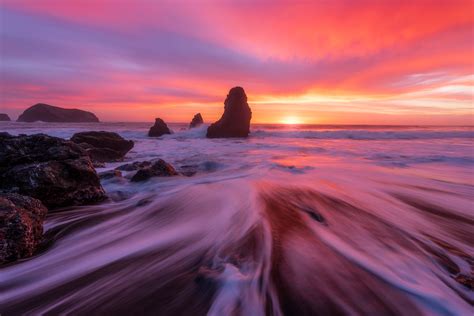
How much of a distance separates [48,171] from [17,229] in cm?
177

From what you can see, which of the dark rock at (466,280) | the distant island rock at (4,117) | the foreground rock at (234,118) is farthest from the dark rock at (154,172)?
the distant island rock at (4,117)

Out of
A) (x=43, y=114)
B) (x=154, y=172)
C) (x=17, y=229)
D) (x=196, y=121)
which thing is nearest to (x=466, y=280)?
(x=17, y=229)

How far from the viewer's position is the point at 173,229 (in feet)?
12.5

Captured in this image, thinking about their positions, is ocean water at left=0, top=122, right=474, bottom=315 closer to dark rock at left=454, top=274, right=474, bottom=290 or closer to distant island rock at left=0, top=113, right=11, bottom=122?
dark rock at left=454, top=274, right=474, bottom=290

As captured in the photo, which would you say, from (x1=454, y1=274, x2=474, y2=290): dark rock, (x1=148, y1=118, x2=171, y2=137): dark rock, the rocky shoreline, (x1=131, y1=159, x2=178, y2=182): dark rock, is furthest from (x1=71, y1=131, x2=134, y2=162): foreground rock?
(x1=148, y1=118, x2=171, y2=137): dark rock

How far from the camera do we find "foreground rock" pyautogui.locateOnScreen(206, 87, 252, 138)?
3130 cm

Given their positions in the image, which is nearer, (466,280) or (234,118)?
(466,280)

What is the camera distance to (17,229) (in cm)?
289

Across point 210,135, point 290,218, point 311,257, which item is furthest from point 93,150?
point 210,135

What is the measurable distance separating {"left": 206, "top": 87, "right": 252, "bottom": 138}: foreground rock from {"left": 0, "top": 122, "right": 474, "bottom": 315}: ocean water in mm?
25882

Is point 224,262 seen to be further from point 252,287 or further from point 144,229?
point 144,229

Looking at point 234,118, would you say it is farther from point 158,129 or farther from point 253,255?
point 253,255

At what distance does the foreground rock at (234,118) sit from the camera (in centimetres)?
3130

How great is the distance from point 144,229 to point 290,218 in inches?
85.2
